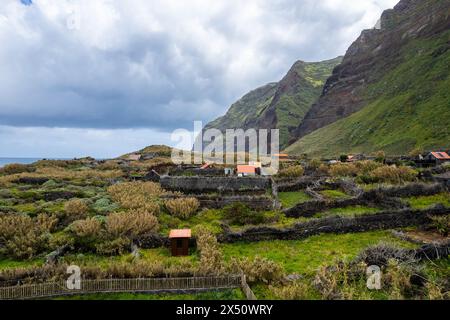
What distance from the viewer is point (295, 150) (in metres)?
124

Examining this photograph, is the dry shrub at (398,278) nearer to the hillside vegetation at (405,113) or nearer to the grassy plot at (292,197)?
the grassy plot at (292,197)

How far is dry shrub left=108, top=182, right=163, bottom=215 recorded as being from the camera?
25.6m

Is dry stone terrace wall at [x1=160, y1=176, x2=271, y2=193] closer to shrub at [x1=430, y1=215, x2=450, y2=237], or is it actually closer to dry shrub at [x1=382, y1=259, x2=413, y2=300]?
shrub at [x1=430, y1=215, x2=450, y2=237]

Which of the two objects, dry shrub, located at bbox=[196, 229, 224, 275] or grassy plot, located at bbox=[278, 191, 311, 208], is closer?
dry shrub, located at bbox=[196, 229, 224, 275]

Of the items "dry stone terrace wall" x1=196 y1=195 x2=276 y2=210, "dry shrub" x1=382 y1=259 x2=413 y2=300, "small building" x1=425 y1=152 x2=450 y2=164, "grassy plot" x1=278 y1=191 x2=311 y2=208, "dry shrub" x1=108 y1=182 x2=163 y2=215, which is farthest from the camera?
"small building" x1=425 y1=152 x2=450 y2=164

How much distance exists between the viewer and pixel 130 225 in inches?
801

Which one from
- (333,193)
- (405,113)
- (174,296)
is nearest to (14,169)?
(333,193)

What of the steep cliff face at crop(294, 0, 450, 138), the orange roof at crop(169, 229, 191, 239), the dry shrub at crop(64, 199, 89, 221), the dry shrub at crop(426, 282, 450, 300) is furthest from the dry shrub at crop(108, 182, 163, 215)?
the steep cliff face at crop(294, 0, 450, 138)

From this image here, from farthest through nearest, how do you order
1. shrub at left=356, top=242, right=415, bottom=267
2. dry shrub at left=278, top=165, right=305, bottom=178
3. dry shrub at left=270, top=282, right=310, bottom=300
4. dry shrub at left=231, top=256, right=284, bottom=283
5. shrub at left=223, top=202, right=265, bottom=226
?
dry shrub at left=278, top=165, right=305, bottom=178, shrub at left=223, top=202, right=265, bottom=226, shrub at left=356, top=242, right=415, bottom=267, dry shrub at left=231, top=256, right=284, bottom=283, dry shrub at left=270, top=282, right=310, bottom=300

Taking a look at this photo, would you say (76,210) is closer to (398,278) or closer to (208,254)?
(208,254)

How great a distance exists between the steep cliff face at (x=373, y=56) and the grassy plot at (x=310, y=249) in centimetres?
11143

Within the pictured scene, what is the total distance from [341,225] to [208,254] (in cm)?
1032

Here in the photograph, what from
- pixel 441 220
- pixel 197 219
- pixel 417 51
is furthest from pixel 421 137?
pixel 197 219

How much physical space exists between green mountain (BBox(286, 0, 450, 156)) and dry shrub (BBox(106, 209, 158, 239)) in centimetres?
6334
